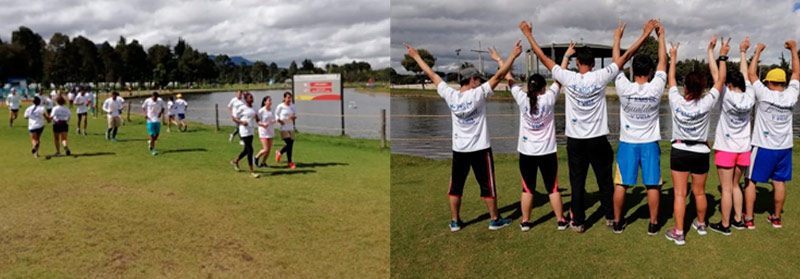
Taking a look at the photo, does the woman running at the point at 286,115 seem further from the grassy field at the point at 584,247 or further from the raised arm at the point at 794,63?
the raised arm at the point at 794,63

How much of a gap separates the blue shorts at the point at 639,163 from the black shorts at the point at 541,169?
61 cm

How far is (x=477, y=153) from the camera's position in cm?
518

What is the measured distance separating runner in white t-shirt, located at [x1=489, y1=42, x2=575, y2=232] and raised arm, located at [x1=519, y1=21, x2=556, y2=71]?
0.14 meters

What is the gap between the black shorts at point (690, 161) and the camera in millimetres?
4789

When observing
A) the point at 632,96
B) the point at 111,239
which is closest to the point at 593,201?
the point at 632,96

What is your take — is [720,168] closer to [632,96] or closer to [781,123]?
[781,123]

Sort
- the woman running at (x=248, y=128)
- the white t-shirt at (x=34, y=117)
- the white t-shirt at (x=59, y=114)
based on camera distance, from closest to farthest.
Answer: the woman running at (x=248, y=128) → the white t-shirt at (x=34, y=117) → the white t-shirt at (x=59, y=114)

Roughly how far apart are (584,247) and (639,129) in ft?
4.07

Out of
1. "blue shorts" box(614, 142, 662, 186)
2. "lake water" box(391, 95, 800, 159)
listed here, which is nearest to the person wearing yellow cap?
"blue shorts" box(614, 142, 662, 186)

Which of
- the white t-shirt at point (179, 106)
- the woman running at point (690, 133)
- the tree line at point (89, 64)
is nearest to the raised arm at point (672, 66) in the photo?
the woman running at point (690, 133)

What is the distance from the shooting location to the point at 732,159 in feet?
16.8

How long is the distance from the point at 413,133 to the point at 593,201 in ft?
56.8

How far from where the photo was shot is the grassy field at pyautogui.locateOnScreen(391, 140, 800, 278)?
4.16 m

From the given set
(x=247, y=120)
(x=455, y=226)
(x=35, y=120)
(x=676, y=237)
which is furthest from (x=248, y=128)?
(x=676, y=237)
